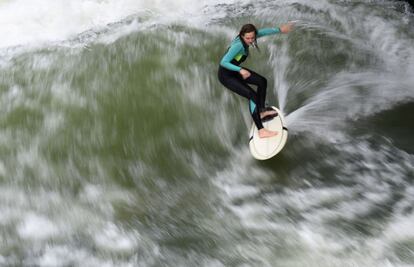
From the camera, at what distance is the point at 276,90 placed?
21.1ft

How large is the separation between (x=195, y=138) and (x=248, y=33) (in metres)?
1.29

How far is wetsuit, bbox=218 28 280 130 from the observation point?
5254 mm

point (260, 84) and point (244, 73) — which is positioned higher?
point (244, 73)

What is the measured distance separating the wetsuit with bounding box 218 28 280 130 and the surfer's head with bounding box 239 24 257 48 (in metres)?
0.05

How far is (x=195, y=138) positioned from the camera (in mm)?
5691

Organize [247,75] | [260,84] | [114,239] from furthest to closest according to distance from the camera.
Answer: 1. [260,84]
2. [247,75]
3. [114,239]

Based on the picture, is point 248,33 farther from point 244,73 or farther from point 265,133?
point 265,133

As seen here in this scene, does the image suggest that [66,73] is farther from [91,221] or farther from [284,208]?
[284,208]

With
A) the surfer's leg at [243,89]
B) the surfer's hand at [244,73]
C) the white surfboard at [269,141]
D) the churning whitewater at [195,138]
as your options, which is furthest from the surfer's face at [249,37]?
the churning whitewater at [195,138]

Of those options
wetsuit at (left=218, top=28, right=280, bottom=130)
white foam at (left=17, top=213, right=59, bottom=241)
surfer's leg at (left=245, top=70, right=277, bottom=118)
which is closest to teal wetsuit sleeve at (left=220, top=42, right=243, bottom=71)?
wetsuit at (left=218, top=28, right=280, bottom=130)

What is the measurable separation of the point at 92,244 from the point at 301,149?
2440mm

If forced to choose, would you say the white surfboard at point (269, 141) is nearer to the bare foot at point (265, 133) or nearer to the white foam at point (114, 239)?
the bare foot at point (265, 133)

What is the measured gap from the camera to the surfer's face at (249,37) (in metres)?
5.14

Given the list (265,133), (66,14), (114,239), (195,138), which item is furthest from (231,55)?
(66,14)
